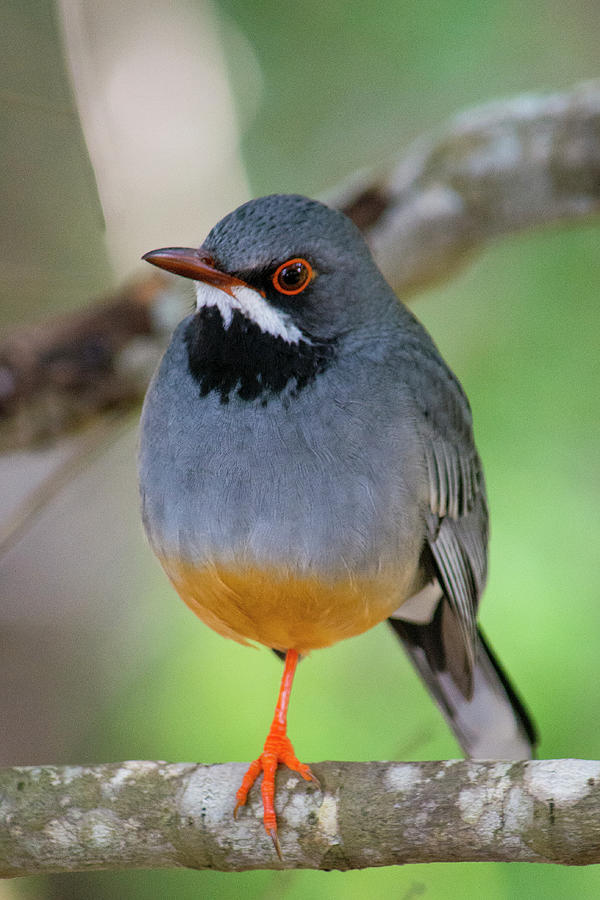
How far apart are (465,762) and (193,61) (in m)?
5.99

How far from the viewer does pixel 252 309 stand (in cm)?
359

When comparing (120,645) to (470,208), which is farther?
(120,645)

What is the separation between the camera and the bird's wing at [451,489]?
3961mm

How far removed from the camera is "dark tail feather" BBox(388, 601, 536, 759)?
188 inches

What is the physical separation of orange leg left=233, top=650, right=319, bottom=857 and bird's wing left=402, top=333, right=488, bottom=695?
0.80 metres

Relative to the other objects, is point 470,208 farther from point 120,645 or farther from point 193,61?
point 120,645

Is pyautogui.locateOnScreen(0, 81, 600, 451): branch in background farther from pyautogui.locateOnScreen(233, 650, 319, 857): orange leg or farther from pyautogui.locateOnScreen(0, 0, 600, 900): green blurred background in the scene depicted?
pyautogui.locateOnScreen(233, 650, 319, 857): orange leg

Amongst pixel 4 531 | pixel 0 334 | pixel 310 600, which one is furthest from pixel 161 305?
pixel 310 600

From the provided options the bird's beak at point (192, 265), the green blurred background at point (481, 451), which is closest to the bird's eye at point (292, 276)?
the bird's beak at point (192, 265)

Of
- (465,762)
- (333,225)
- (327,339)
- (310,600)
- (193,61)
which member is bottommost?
(465,762)

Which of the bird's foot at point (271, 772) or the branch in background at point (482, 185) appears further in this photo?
the branch in background at point (482, 185)

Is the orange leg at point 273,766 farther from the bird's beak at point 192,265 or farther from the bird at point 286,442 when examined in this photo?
the bird's beak at point 192,265

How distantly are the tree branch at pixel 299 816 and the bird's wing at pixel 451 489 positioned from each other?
102cm

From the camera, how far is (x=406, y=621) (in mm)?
4844
